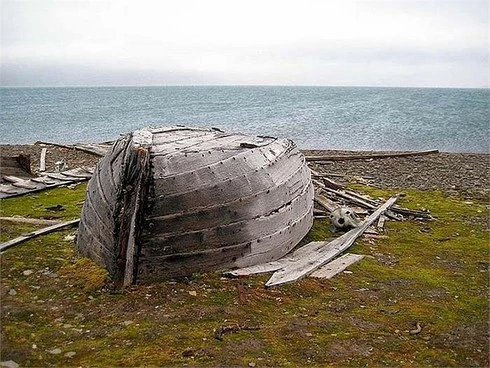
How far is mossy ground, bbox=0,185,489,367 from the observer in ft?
18.4

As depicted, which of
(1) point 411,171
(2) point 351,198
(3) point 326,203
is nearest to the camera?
(3) point 326,203

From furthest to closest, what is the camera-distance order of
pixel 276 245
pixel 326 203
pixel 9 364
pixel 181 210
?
pixel 326 203
pixel 276 245
pixel 181 210
pixel 9 364

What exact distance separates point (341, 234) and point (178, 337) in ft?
18.3

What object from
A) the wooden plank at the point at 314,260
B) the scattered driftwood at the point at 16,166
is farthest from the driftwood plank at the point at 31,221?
the wooden plank at the point at 314,260

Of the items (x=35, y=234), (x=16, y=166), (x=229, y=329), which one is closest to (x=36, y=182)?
(x=16, y=166)

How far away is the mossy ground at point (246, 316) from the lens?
18.4 ft

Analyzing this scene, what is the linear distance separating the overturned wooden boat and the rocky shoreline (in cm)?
852

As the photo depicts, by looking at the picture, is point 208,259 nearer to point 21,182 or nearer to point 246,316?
point 246,316

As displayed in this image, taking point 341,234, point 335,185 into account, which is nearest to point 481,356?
point 341,234

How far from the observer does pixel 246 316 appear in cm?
655

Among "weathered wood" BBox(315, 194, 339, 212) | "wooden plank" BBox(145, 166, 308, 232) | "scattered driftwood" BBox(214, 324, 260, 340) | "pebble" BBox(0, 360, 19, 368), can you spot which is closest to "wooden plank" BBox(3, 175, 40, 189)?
"weathered wood" BBox(315, 194, 339, 212)

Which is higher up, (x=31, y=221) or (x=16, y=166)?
(x=16, y=166)

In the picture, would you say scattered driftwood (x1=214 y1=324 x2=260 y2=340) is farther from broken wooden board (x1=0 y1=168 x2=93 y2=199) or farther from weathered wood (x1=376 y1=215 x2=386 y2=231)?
broken wooden board (x1=0 y1=168 x2=93 y2=199)

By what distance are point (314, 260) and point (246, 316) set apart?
7.80ft
